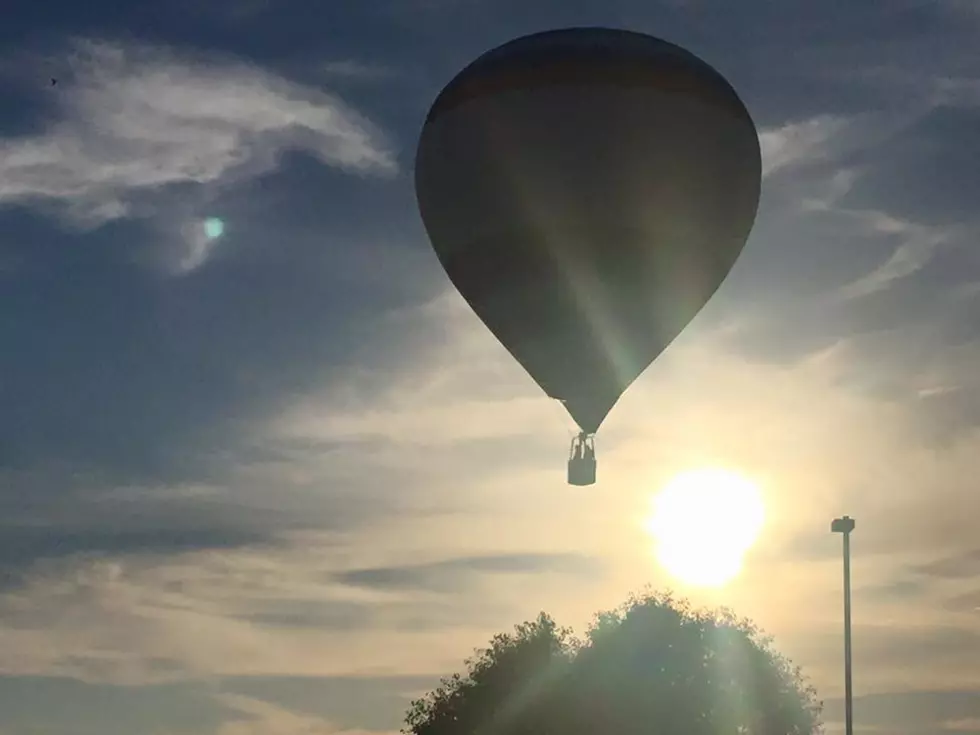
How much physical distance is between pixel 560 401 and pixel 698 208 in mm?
5897

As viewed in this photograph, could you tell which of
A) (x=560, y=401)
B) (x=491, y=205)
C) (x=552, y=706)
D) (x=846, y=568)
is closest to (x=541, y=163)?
(x=491, y=205)

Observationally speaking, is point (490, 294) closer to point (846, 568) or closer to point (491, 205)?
point (491, 205)

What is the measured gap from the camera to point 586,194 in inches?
1626

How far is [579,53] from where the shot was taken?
134 ft

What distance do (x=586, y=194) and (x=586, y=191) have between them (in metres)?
0.07

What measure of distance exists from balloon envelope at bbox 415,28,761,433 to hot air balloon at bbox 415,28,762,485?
34 millimetres

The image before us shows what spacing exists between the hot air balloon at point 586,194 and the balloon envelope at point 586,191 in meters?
0.03

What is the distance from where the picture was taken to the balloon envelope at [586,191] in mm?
41031

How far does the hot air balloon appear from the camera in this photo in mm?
41031

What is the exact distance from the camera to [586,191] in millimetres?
41312

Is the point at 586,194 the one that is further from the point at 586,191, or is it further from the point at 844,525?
the point at 844,525

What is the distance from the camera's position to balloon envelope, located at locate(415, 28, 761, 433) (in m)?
41.0

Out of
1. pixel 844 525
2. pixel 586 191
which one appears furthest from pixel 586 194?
pixel 844 525

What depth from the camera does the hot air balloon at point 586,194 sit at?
41.0 meters
